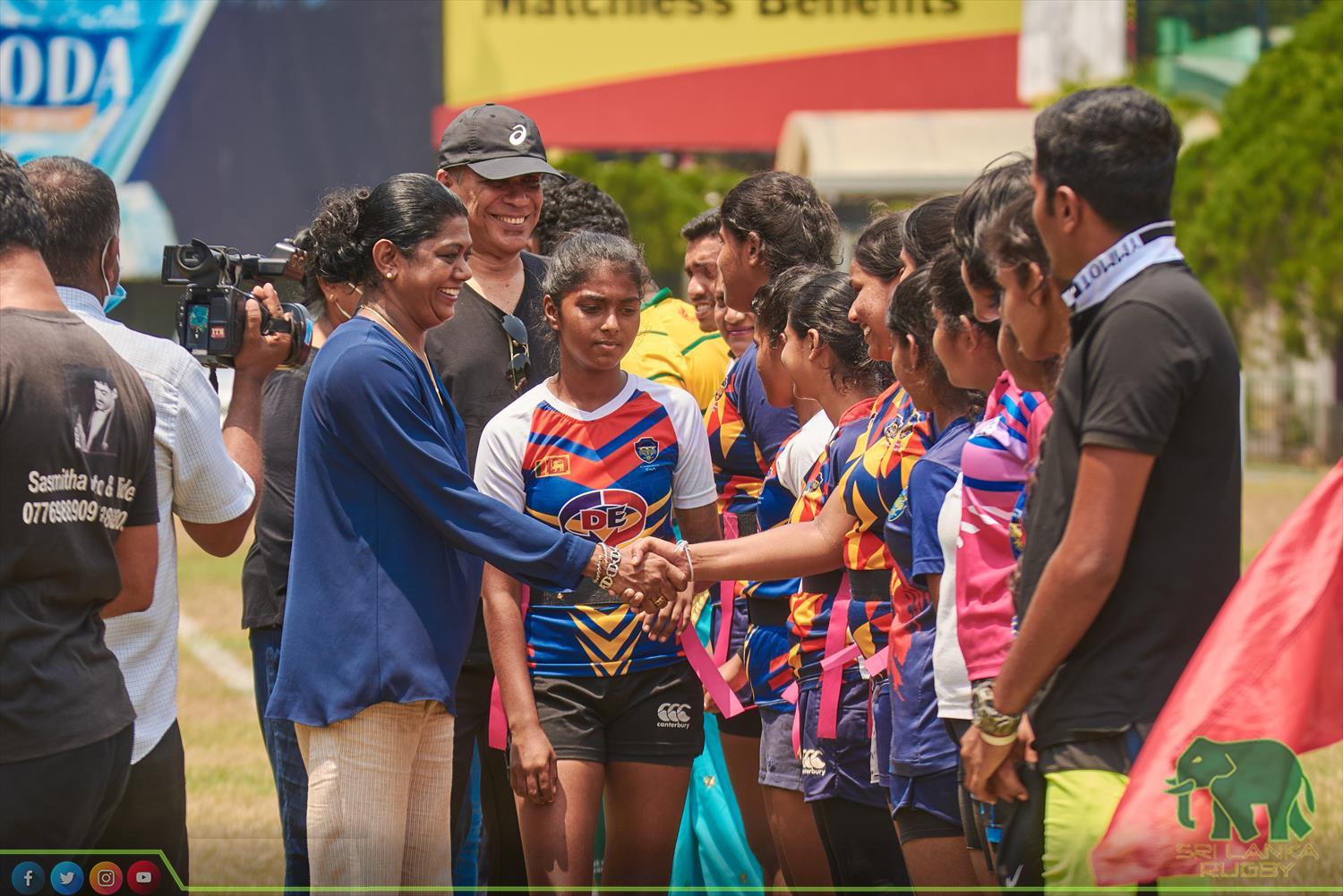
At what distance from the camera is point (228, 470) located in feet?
12.5

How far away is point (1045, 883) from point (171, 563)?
220 centimetres

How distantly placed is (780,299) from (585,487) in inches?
35.1

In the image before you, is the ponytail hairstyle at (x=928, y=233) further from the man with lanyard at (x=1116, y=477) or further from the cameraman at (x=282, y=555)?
the cameraman at (x=282, y=555)

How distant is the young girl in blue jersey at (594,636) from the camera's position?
4215 mm

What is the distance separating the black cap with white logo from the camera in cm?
503

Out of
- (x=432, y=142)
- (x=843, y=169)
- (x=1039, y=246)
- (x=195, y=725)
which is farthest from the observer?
(x=843, y=169)

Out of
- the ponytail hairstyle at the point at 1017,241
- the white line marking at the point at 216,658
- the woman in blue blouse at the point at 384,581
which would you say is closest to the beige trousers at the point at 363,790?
the woman in blue blouse at the point at 384,581

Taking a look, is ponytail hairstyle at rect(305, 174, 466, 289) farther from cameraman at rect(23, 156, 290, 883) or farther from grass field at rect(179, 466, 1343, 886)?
grass field at rect(179, 466, 1343, 886)

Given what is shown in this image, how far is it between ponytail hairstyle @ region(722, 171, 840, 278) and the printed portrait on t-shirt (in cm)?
246

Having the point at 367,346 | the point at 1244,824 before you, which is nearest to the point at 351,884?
the point at 367,346

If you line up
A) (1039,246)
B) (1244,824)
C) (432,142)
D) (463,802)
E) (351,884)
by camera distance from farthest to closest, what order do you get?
(432,142)
(463,802)
(351,884)
(1039,246)
(1244,824)

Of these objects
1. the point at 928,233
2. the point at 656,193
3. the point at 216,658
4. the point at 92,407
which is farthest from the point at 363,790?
the point at 656,193

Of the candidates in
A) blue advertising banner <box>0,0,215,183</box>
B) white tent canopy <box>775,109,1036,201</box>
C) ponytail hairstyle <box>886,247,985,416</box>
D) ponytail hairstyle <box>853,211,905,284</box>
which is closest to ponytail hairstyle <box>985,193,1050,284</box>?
ponytail hairstyle <box>886,247,985,416</box>

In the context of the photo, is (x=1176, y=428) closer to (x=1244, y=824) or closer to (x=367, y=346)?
(x=1244, y=824)
